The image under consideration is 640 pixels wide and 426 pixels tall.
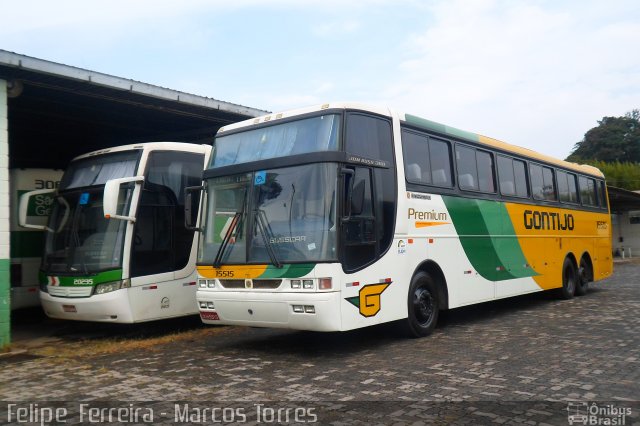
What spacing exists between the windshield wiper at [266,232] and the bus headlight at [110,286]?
296 centimetres

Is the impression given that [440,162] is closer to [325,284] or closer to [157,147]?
[325,284]

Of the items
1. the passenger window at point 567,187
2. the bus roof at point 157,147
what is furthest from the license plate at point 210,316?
the passenger window at point 567,187

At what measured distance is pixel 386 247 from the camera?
326 inches

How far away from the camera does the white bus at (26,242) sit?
1185 centimetres

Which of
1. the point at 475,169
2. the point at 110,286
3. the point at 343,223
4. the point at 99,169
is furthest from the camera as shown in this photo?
the point at 475,169

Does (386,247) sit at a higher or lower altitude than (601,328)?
higher

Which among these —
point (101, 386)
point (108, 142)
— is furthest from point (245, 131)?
point (108, 142)

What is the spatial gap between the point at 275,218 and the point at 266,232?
0.23 m

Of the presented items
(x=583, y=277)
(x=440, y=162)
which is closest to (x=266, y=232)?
(x=440, y=162)

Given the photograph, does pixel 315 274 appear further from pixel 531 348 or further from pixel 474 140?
pixel 474 140

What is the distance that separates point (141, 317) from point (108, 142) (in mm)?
8115

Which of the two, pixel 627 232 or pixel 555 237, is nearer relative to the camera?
pixel 555 237

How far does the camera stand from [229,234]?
8.24 meters

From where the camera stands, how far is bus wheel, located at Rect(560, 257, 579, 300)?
14.4 meters
